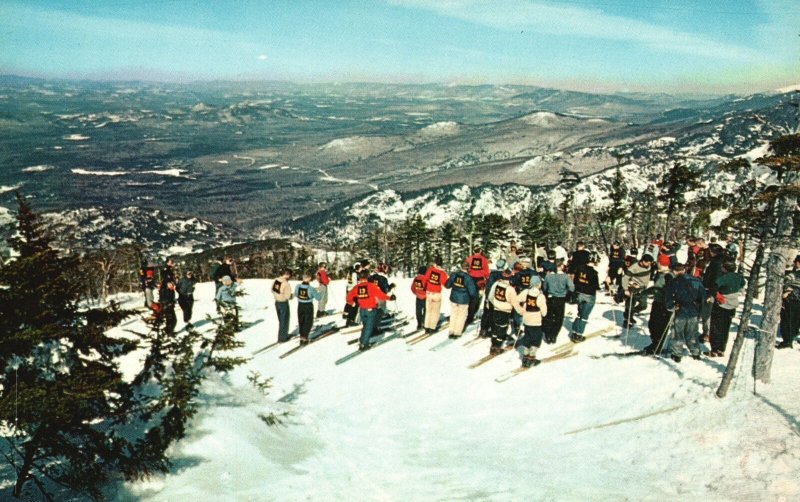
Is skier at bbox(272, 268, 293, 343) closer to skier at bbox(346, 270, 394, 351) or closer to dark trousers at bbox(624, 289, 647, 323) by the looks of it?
skier at bbox(346, 270, 394, 351)

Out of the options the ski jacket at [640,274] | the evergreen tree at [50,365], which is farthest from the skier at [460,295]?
the evergreen tree at [50,365]

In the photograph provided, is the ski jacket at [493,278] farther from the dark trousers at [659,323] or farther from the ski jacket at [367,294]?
the dark trousers at [659,323]


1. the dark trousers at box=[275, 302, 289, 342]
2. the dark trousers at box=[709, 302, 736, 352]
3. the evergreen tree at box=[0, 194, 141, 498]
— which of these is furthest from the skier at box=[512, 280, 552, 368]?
the evergreen tree at box=[0, 194, 141, 498]

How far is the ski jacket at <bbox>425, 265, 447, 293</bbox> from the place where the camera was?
43.2 feet

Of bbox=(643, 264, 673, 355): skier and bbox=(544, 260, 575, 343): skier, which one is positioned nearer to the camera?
bbox=(643, 264, 673, 355): skier

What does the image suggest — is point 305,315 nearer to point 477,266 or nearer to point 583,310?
point 477,266

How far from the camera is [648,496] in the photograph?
5.92 metres

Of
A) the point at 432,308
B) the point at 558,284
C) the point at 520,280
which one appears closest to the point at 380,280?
the point at 432,308

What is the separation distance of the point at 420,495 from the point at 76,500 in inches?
147

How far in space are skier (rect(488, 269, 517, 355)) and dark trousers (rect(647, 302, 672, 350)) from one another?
2901 mm

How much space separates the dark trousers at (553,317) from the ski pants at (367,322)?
421cm

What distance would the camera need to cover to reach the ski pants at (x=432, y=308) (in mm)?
13336

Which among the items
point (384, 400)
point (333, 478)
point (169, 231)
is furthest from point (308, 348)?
point (169, 231)

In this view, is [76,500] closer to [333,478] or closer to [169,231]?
[333,478]
